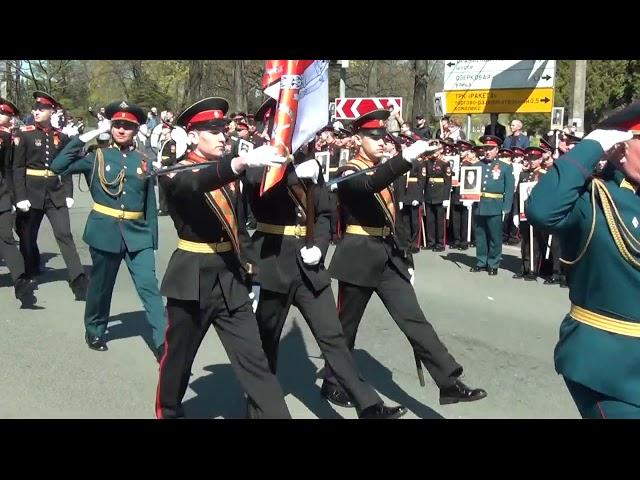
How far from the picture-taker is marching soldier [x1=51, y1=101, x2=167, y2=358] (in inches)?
265

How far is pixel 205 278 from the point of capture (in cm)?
467

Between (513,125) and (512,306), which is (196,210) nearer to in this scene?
(512,306)

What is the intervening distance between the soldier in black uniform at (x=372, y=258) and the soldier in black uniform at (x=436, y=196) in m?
8.15

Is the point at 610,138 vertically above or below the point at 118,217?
above

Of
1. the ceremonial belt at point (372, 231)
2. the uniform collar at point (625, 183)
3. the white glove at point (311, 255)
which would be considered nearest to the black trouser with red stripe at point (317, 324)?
the white glove at point (311, 255)

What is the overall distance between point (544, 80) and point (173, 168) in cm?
1908

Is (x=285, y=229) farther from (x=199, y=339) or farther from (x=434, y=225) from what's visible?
(x=434, y=225)

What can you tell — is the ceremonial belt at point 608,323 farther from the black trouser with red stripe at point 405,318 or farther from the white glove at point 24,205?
the white glove at point 24,205

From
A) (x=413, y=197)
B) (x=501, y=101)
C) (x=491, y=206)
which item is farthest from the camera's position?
(x=501, y=101)

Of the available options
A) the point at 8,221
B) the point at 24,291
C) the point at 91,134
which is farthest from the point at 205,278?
the point at 8,221

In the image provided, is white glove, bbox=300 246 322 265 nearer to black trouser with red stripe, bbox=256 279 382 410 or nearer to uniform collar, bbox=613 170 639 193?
black trouser with red stripe, bbox=256 279 382 410

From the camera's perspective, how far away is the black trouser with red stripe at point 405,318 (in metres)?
5.29

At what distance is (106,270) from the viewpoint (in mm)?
6836

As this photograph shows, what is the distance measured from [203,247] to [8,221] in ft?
16.2
